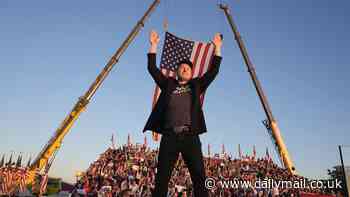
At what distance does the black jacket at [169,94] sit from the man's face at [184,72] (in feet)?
0.20

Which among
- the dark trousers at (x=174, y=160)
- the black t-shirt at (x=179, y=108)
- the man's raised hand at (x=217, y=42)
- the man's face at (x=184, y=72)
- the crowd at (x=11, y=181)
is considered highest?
the man's raised hand at (x=217, y=42)

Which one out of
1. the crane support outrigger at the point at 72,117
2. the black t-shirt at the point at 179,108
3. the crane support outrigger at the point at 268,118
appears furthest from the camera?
the crane support outrigger at the point at 268,118

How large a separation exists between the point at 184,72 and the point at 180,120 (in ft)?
1.96

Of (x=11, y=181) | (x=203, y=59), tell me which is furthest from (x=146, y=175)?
(x=203, y=59)

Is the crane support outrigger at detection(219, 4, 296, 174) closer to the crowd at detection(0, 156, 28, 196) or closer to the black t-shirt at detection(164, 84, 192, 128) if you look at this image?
the crowd at detection(0, 156, 28, 196)

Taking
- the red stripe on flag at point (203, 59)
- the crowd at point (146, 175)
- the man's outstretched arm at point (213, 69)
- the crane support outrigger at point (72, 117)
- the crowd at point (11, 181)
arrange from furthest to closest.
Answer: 1. the crane support outrigger at point (72, 117)
2. the crowd at point (11, 181)
3. the crowd at point (146, 175)
4. the red stripe on flag at point (203, 59)
5. the man's outstretched arm at point (213, 69)

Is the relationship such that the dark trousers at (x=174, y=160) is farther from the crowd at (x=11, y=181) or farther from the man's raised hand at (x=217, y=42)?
the crowd at (x=11, y=181)

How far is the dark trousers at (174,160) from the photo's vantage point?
287 centimetres

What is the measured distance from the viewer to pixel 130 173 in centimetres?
1467

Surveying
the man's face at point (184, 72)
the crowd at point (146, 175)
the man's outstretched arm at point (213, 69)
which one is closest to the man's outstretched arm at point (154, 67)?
the man's face at point (184, 72)

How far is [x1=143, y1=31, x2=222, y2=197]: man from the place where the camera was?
2896mm

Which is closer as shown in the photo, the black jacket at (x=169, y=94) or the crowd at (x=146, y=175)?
the black jacket at (x=169, y=94)

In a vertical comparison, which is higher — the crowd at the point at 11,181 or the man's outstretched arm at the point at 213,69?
the man's outstretched arm at the point at 213,69

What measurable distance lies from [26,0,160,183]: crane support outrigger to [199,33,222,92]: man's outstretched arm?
17416 millimetres
